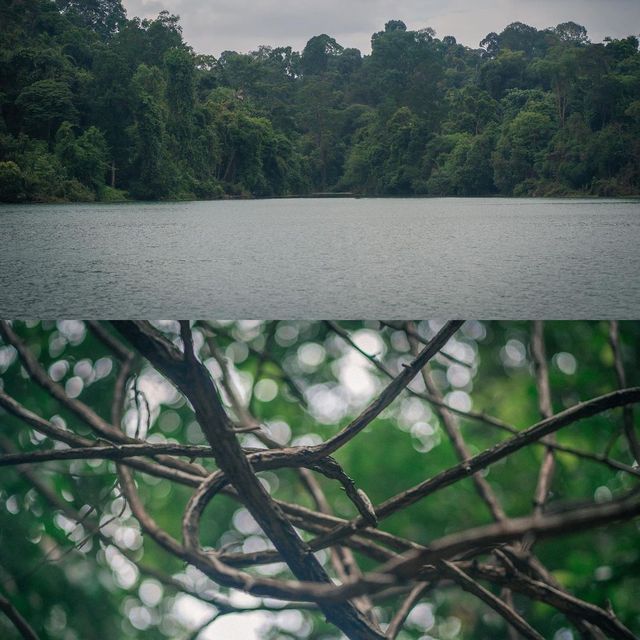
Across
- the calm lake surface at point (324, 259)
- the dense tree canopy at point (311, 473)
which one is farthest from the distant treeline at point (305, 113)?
the dense tree canopy at point (311, 473)

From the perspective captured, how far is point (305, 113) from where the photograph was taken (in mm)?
2445

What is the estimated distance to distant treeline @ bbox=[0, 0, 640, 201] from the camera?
2363mm

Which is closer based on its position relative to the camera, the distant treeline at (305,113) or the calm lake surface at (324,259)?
the calm lake surface at (324,259)

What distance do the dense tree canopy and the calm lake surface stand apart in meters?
0.15

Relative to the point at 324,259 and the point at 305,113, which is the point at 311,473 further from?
the point at 305,113

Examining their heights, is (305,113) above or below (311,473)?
above

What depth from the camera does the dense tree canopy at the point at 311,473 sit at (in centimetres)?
230

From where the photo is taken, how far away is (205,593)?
2.43m

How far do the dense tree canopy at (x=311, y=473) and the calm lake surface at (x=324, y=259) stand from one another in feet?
0.49

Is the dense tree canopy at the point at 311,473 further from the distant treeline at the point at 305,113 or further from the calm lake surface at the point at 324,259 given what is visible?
the distant treeline at the point at 305,113

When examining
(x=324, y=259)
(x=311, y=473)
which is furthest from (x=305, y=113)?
(x=311, y=473)

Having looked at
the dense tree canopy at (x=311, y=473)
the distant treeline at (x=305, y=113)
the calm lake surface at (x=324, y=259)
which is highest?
the distant treeline at (x=305, y=113)

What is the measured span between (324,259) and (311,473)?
0.56m

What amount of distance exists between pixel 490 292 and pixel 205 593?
3.53ft
